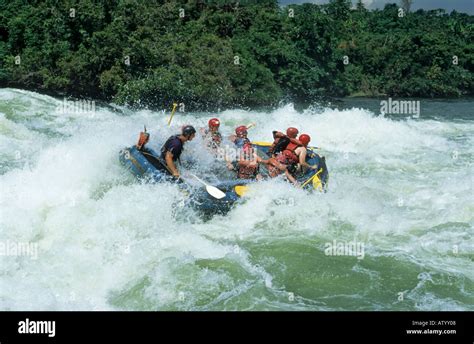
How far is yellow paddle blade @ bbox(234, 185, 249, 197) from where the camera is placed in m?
7.97

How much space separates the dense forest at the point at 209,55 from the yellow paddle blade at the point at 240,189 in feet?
44.3

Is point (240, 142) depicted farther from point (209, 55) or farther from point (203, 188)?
point (209, 55)

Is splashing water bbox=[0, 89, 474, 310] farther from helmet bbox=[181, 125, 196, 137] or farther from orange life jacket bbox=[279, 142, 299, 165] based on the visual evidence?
helmet bbox=[181, 125, 196, 137]

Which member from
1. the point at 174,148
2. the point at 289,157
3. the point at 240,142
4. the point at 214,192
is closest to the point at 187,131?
the point at 174,148

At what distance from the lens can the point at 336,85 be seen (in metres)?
33.4

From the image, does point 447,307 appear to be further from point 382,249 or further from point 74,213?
point 74,213

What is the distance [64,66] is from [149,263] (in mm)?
16492

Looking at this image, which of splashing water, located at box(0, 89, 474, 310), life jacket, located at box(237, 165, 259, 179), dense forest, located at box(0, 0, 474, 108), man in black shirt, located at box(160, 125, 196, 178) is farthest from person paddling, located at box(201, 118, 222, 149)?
dense forest, located at box(0, 0, 474, 108)

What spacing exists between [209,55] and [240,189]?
17.2m

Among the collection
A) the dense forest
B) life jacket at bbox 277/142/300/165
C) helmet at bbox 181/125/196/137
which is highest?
the dense forest

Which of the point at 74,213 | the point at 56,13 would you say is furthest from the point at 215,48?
the point at 74,213

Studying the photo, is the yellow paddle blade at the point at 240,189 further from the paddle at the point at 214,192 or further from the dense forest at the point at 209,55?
the dense forest at the point at 209,55

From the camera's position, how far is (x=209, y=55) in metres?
24.4

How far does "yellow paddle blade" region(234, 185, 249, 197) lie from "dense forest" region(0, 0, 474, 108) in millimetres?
13490
